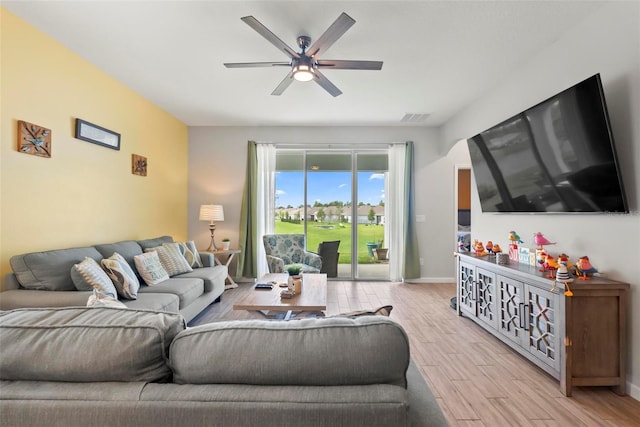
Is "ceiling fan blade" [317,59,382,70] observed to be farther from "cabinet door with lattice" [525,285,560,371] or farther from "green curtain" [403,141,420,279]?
"green curtain" [403,141,420,279]

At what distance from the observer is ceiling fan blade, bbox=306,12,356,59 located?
196 centimetres

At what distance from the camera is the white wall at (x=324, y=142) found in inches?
207

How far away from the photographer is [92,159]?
10.5ft

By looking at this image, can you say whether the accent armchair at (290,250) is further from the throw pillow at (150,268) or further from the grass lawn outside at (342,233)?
the throw pillow at (150,268)

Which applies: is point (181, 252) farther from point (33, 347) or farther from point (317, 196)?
point (33, 347)

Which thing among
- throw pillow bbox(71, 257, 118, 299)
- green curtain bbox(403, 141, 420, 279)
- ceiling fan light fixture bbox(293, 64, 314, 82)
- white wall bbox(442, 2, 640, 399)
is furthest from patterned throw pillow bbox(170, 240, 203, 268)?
white wall bbox(442, 2, 640, 399)

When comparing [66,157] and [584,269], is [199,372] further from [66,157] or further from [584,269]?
[66,157]

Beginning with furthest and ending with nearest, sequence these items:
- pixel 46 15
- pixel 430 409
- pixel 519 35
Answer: pixel 519 35
pixel 46 15
pixel 430 409

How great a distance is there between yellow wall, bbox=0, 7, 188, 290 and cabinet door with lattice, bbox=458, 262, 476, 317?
4082 millimetres

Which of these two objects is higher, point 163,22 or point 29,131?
point 163,22

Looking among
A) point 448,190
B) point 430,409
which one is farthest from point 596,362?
point 448,190

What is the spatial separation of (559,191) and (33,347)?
3160 millimetres

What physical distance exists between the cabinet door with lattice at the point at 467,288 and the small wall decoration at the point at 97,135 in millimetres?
4264

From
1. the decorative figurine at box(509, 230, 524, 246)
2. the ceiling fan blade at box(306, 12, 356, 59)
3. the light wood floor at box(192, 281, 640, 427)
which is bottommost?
the light wood floor at box(192, 281, 640, 427)
